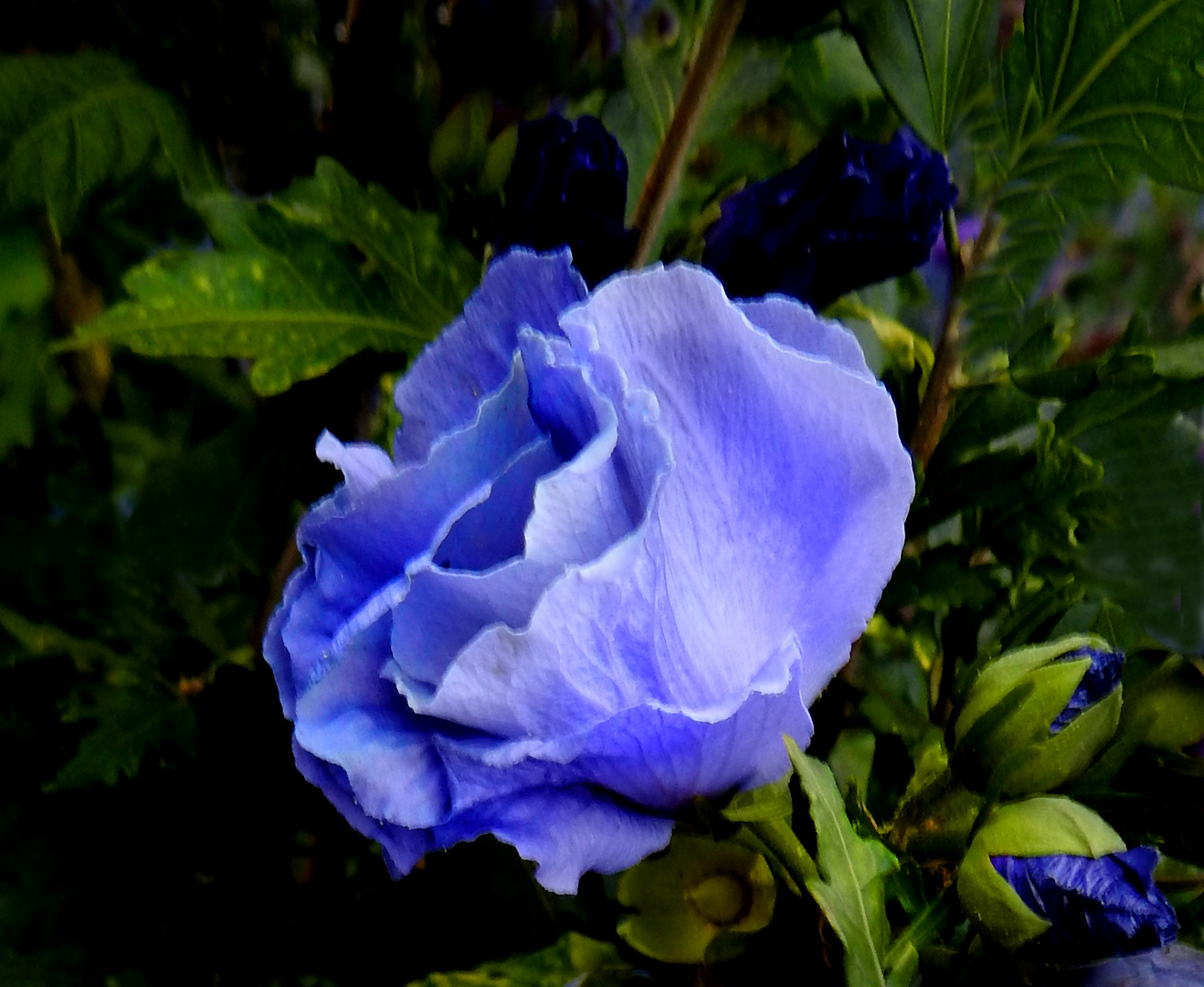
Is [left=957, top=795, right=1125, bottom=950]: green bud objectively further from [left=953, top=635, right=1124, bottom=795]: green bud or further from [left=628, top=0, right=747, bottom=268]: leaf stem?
[left=628, top=0, right=747, bottom=268]: leaf stem

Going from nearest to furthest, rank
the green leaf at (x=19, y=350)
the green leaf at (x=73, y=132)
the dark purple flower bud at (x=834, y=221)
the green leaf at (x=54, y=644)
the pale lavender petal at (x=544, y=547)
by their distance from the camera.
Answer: the pale lavender petal at (x=544, y=547) → the dark purple flower bud at (x=834, y=221) → the green leaf at (x=73, y=132) → the green leaf at (x=54, y=644) → the green leaf at (x=19, y=350)

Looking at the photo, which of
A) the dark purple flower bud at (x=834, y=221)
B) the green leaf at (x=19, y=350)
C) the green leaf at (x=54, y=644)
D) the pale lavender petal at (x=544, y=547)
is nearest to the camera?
the pale lavender petal at (x=544, y=547)

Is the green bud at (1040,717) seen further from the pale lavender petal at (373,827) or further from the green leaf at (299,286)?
the green leaf at (299,286)

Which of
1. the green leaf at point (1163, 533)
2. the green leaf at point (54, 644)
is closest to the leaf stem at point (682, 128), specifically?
the green leaf at point (1163, 533)

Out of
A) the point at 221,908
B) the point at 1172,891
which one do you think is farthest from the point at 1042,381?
the point at 221,908

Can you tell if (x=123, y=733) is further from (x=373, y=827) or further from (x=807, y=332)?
(x=807, y=332)

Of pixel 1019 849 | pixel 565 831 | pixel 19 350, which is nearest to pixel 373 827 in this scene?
pixel 565 831
